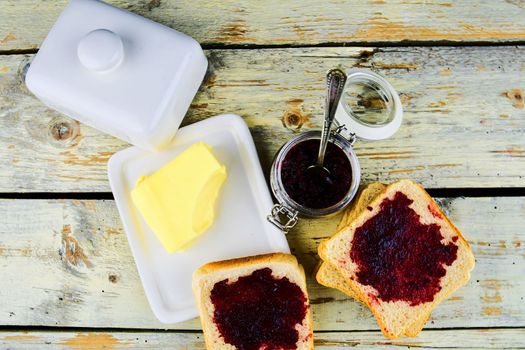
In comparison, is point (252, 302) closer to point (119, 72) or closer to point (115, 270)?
point (115, 270)

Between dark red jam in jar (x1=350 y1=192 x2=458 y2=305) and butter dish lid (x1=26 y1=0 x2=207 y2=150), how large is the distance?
1.37ft

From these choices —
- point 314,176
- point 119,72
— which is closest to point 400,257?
point 314,176

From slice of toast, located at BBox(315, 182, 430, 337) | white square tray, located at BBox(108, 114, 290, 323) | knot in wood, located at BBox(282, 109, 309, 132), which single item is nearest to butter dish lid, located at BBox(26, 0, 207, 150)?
white square tray, located at BBox(108, 114, 290, 323)

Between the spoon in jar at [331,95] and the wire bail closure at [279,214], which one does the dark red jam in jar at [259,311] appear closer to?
the wire bail closure at [279,214]

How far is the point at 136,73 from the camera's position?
926 mm

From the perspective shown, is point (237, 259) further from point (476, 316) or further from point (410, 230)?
point (476, 316)

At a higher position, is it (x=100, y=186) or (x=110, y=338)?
(x=100, y=186)

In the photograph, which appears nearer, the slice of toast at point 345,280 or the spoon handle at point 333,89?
the spoon handle at point 333,89

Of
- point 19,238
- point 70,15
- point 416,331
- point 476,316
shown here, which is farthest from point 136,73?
point 476,316

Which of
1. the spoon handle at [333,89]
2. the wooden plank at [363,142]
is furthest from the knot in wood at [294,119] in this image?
the spoon handle at [333,89]

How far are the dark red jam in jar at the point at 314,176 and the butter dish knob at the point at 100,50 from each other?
34 cm

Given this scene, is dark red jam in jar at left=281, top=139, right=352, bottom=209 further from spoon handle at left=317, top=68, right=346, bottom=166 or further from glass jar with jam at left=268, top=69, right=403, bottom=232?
spoon handle at left=317, top=68, right=346, bottom=166

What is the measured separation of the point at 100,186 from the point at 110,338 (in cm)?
30

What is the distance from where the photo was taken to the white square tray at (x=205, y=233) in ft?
3.44
